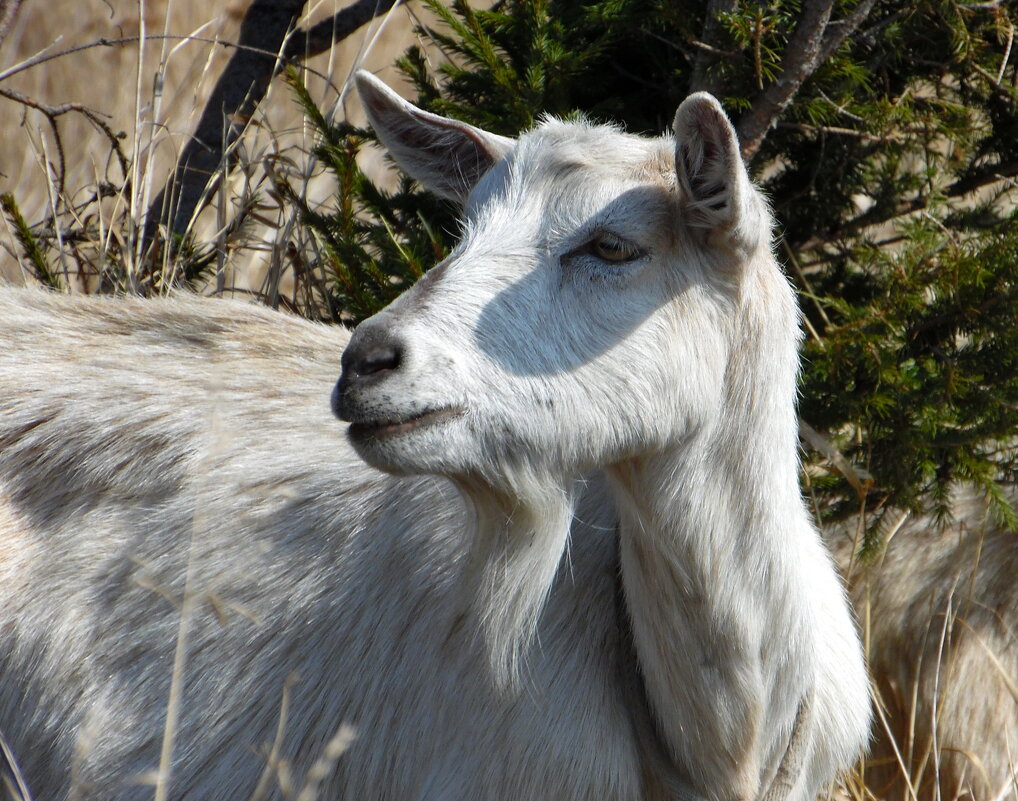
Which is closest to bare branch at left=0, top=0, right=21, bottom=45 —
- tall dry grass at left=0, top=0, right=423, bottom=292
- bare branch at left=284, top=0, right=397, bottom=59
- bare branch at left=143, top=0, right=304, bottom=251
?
bare branch at left=143, top=0, right=304, bottom=251

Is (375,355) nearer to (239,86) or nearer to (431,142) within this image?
(431,142)

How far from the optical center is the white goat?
212 centimetres

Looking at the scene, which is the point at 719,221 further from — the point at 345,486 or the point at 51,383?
the point at 51,383

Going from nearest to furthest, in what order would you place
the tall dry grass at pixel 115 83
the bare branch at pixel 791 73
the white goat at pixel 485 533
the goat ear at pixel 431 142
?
1. the white goat at pixel 485 533
2. the goat ear at pixel 431 142
3. the bare branch at pixel 791 73
4. the tall dry grass at pixel 115 83

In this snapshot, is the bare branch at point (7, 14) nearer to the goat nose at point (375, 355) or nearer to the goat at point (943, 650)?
the goat nose at point (375, 355)

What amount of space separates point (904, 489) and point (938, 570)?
59cm

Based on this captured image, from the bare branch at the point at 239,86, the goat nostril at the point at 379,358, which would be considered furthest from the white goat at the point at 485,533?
the bare branch at the point at 239,86

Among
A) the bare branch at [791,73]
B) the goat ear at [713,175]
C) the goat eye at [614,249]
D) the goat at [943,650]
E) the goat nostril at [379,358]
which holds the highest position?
the bare branch at [791,73]

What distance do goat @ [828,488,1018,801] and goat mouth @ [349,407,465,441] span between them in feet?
6.41

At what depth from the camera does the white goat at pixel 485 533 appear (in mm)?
2123

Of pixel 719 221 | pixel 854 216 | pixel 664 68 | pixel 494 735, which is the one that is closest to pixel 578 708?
pixel 494 735

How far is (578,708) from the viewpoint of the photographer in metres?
2.31

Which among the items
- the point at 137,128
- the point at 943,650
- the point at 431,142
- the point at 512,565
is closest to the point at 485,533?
the point at 512,565

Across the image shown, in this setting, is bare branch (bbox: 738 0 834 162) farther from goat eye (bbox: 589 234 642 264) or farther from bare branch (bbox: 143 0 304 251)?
bare branch (bbox: 143 0 304 251)
